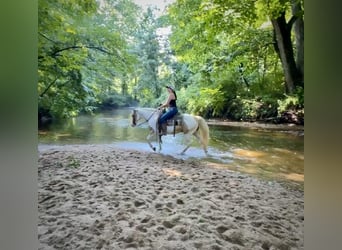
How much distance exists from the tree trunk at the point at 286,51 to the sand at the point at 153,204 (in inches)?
→ 27.8

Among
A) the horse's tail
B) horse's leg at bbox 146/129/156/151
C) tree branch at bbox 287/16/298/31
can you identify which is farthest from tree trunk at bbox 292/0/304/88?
horse's leg at bbox 146/129/156/151

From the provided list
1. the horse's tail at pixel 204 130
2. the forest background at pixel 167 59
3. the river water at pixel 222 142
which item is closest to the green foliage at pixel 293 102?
the forest background at pixel 167 59

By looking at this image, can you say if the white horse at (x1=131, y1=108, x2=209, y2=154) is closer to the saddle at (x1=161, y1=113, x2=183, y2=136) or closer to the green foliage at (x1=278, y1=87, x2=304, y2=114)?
the saddle at (x1=161, y1=113, x2=183, y2=136)

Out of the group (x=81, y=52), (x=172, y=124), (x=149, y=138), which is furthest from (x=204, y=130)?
(x=81, y=52)

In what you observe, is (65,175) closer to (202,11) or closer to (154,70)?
(154,70)

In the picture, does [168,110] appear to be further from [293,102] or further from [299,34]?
[299,34]

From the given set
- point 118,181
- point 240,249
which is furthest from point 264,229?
point 118,181

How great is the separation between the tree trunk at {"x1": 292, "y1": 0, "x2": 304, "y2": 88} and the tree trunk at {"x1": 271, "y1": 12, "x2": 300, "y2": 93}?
0.03 meters

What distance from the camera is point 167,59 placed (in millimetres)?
2104

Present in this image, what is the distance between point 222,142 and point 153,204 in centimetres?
63

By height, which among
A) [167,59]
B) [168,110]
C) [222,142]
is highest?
[167,59]

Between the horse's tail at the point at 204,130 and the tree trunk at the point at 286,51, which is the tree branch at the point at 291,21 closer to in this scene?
the tree trunk at the point at 286,51

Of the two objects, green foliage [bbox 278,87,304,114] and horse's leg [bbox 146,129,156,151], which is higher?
green foliage [bbox 278,87,304,114]

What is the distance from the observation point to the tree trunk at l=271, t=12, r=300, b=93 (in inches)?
78.5
